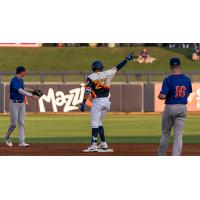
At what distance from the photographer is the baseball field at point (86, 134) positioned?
19.2 meters

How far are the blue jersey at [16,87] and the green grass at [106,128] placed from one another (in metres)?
2.59

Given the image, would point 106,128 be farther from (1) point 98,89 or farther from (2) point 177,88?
(2) point 177,88

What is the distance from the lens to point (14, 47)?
6384cm

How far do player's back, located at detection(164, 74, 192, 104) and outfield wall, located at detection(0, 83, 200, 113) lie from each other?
20221 mm

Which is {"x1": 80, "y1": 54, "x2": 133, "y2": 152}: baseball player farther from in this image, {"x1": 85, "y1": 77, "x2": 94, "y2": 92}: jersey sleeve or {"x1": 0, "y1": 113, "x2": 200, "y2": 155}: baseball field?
{"x1": 0, "y1": 113, "x2": 200, "y2": 155}: baseball field

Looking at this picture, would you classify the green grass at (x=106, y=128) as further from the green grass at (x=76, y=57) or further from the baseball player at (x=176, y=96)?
the green grass at (x=76, y=57)

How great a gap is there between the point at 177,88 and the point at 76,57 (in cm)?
4645

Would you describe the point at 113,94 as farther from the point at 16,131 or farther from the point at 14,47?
the point at 14,47

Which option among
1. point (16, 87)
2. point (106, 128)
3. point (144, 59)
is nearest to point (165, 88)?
point (16, 87)

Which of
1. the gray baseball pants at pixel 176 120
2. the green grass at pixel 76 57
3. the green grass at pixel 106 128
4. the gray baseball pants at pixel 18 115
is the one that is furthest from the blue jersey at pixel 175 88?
the green grass at pixel 76 57

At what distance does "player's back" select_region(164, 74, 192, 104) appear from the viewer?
15203 mm

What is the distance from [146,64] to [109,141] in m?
40.1

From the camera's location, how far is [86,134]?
24797 mm

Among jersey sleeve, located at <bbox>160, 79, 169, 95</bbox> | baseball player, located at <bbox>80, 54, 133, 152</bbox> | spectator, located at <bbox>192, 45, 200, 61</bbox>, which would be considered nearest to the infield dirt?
baseball player, located at <bbox>80, 54, 133, 152</bbox>
